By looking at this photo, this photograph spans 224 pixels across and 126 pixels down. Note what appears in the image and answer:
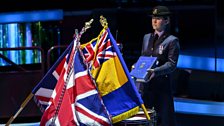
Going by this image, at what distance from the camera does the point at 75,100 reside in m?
5.27

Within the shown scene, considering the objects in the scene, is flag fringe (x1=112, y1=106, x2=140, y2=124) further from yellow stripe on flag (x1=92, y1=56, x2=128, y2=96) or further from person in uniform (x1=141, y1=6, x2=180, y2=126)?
person in uniform (x1=141, y1=6, x2=180, y2=126)

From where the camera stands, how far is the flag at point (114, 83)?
5.36 metres

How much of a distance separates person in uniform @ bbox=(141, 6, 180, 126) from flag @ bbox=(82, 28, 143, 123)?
0.96 meters

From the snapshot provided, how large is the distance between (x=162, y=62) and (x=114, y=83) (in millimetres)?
1269

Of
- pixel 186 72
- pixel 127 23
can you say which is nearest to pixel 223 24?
pixel 186 72

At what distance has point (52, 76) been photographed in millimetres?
5625

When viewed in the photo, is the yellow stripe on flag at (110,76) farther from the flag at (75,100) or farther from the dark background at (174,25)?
the dark background at (174,25)

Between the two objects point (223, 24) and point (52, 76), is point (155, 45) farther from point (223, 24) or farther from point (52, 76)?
point (223, 24)

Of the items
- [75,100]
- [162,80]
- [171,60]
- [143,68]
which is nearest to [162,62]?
[171,60]

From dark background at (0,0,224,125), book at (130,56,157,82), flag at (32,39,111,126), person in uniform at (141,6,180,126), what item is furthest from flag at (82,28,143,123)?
dark background at (0,0,224,125)

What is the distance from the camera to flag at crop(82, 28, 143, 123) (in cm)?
536

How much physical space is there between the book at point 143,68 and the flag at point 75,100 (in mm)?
995

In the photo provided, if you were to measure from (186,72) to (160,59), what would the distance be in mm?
5070

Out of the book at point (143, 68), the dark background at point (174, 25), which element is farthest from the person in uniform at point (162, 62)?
the dark background at point (174, 25)
